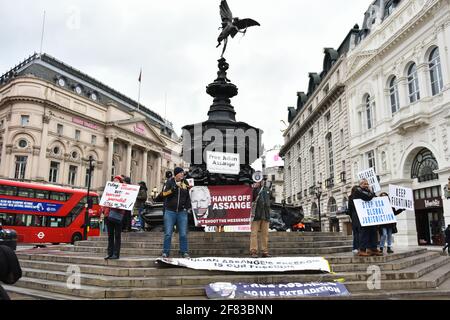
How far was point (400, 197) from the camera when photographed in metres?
10.6

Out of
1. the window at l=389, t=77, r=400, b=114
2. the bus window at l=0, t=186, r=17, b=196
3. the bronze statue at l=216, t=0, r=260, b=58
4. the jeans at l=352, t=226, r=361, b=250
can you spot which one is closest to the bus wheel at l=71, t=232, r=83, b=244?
the bus window at l=0, t=186, r=17, b=196

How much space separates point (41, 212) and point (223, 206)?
17.7m

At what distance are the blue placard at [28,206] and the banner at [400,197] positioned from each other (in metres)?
21.3

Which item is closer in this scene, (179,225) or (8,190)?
(179,225)

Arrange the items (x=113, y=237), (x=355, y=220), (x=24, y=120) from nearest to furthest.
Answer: (x=113, y=237), (x=355, y=220), (x=24, y=120)

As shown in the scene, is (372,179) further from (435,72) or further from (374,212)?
(435,72)

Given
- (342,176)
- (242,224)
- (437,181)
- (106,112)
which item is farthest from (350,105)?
(106,112)

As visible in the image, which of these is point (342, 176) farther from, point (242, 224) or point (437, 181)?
point (242, 224)

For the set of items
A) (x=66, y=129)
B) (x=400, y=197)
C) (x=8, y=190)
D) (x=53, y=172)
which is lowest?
(x=400, y=197)

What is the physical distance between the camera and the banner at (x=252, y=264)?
20.2ft

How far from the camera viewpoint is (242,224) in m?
10.1

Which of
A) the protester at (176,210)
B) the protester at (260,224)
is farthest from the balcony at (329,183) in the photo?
the protester at (176,210)

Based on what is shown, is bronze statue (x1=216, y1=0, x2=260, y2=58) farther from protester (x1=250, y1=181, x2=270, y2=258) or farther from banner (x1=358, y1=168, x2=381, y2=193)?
protester (x1=250, y1=181, x2=270, y2=258)

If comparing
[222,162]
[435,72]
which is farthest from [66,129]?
[435,72]
